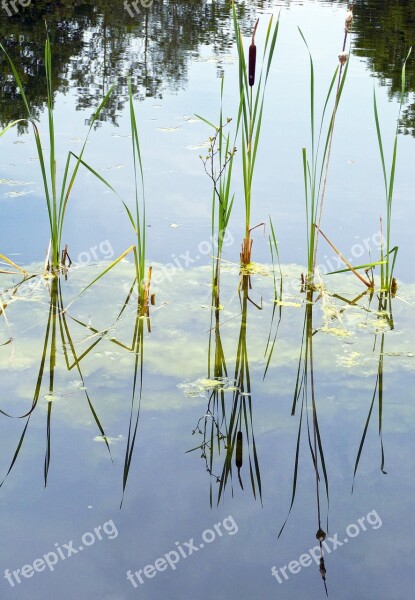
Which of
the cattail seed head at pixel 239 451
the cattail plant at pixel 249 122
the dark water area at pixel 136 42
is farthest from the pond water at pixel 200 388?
the dark water area at pixel 136 42

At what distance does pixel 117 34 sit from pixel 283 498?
742 centimetres

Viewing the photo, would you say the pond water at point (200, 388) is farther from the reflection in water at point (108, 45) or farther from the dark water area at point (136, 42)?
the dark water area at point (136, 42)

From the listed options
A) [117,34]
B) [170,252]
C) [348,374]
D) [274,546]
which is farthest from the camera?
[117,34]

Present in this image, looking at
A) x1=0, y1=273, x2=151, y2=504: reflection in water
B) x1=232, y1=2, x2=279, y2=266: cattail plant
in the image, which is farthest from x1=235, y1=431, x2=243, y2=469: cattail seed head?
x1=232, y1=2, x2=279, y2=266: cattail plant

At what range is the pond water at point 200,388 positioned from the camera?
2.12 metres

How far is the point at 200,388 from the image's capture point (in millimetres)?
2908

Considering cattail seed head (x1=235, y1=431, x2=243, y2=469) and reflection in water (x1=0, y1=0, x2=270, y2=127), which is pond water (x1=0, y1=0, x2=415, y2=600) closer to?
cattail seed head (x1=235, y1=431, x2=243, y2=469)

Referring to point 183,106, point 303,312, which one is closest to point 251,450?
point 303,312

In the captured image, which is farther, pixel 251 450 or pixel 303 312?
pixel 303 312

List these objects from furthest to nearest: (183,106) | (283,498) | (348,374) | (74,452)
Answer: (183,106), (348,374), (74,452), (283,498)

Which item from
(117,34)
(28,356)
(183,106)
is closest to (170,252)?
(28,356)

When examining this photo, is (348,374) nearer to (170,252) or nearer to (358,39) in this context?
(170,252)

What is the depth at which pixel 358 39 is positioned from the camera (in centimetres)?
902

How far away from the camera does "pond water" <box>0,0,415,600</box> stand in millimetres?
2123
